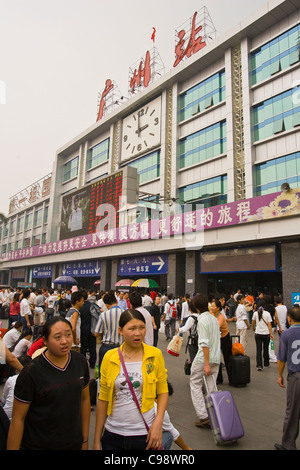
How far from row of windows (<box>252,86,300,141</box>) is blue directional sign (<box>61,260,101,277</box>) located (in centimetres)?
1594

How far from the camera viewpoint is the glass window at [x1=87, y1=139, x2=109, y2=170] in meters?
33.8

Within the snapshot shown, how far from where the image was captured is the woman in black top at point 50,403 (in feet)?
6.45

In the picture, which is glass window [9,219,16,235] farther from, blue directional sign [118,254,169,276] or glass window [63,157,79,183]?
blue directional sign [118,254,169,276]

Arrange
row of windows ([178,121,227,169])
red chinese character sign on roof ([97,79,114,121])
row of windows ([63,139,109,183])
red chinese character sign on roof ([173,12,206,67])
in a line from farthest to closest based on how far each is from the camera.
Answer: red chinese character sign on roof ([97,79,114,121]) → row of windows ([63,139,109,183]) → red chinese character sign on roof ([173,12,206,67]) → row of windows ([178,121,227,169])

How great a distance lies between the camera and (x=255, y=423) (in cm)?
Answer: 430

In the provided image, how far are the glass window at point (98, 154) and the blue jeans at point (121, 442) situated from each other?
32743 millimetres

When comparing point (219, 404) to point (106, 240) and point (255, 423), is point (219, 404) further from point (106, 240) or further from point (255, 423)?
point (106, 240)

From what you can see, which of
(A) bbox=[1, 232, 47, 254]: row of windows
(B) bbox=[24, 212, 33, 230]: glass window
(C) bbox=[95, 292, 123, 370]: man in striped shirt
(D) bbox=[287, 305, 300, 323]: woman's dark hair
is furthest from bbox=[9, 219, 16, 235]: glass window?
(D) bbox=[287, 305, 300, 323]: woman's dark hair

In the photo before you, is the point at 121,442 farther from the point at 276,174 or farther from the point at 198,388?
the point at 276,174

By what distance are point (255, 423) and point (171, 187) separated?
2241cm

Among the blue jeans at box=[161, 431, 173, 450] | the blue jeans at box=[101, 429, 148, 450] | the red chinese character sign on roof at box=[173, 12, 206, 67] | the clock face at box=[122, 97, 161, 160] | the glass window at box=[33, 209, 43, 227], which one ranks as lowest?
the blue jeans at box=[161, 431, 173, 450]

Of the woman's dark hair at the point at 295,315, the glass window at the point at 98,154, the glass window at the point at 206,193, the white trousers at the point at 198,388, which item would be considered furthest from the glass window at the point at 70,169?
the woman's dark hair at the point at 295,315

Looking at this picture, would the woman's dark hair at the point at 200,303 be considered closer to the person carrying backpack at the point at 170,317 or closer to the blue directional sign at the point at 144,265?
the person carrying backpack at the point at 170,317
